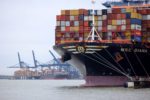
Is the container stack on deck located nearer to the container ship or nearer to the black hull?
the container ship

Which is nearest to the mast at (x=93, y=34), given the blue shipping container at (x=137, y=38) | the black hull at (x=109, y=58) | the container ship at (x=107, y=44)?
the container ship at (x=107, y=44)

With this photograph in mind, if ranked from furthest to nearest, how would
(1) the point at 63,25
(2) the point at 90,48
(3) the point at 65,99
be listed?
1. (1) the point at 63,25
2. (2) the point at 90,48
3. (3) the point at 65,99

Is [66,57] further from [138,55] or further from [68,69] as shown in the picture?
[68,69]

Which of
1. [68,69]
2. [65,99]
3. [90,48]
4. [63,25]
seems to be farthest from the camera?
[68,69]

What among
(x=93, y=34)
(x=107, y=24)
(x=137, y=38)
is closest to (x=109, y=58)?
(x=93, y=34)

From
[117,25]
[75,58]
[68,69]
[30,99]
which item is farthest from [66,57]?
[68,69]

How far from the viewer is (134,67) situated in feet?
222

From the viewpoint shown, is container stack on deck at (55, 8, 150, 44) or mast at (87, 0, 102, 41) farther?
container stack on deck at (55, 8, 150, 44)

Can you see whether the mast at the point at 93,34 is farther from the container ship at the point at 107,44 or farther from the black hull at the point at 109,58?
the black hull at the point at 109,58

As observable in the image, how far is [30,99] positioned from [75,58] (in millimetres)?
18262

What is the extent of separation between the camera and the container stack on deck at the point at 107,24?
67312 millimetres

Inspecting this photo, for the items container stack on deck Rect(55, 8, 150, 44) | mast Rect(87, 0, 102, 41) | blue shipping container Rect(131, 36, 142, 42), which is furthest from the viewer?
container stack on deck Rect(55, 8, 150, 44)

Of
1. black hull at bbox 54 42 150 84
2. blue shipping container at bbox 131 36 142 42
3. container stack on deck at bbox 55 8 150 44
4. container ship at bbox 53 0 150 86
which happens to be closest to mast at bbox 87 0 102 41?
container ship at bbox 53 0 150 86

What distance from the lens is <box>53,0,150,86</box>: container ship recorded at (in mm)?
66312
